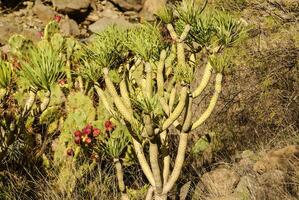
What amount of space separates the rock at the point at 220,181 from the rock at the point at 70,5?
558 cm

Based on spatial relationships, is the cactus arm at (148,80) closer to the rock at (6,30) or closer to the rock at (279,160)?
the rock at (279,160)

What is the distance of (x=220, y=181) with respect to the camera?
4.10m

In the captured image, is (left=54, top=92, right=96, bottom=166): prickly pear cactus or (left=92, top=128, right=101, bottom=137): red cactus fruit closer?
(left=92, top=128, right=101, bottom=137): red cactus fruit

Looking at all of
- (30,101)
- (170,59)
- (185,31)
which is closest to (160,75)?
(185,31)

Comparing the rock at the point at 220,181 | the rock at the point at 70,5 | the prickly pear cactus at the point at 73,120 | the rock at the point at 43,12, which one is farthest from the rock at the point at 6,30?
the rock at the point at 220,181

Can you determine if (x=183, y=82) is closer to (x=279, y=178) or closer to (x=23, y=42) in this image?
(x=279, y=178)

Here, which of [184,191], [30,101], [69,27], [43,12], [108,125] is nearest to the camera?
[30,101]

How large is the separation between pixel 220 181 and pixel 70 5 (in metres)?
5.72

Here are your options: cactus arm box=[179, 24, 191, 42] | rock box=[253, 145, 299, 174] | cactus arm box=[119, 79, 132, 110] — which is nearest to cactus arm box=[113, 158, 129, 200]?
cactus arm box=[119, 79, 132, 110]

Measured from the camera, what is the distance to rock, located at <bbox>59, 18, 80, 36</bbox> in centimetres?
838

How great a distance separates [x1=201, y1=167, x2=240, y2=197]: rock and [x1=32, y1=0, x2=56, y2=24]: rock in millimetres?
5621

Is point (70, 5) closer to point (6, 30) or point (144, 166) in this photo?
point (6, 30)

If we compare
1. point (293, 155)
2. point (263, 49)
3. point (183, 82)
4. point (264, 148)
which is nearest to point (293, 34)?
point (263, 49)

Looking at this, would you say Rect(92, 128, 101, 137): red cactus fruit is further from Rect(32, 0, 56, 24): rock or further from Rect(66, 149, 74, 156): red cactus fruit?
Rect(32, 0, 56, 24): rock
